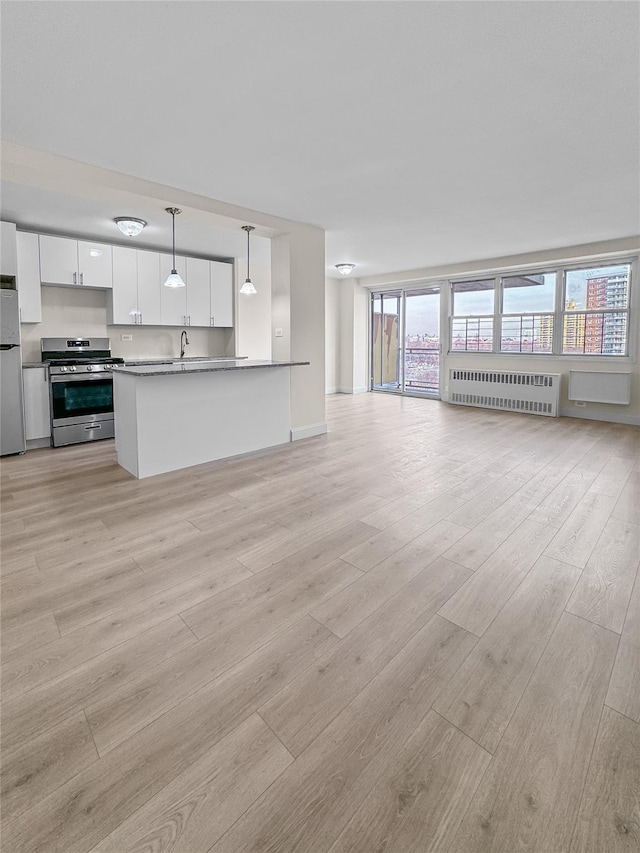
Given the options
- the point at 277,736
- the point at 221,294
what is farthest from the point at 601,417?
the point at 277,736

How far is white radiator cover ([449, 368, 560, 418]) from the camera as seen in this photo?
674 cm

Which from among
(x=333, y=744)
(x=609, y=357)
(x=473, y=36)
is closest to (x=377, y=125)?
(x=473, y=36)

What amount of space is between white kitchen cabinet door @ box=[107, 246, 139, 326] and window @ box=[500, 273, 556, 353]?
6.07 meters

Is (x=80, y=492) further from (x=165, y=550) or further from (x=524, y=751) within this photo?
(x=524, y=751)

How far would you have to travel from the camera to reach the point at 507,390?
7258 mm

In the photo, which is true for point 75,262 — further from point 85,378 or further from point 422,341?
point 422,341

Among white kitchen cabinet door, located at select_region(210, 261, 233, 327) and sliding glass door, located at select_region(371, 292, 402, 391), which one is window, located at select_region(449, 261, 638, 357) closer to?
sliding glass door, located at select_region(371, 292, 402, 391)

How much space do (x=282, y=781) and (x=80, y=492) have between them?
3.03 m

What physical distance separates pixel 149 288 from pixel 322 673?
5.86 metres

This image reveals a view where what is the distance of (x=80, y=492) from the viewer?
3516mm

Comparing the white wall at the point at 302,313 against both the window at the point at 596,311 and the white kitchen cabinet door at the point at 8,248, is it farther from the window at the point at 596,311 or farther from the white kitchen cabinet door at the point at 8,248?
the window at the point at 596,311

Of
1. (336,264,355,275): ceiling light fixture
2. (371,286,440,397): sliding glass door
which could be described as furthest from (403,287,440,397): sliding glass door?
(336,264,355,275): ceiling light fixture

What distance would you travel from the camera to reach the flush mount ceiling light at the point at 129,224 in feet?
15.3

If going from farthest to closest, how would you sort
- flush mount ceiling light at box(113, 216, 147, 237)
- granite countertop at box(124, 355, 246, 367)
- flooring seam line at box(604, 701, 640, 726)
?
granite countertop at box(124, 355, 246, 367) → flush mount ceiling light at box(113, 216, 147, 237) → flooring seam line at box(604, 701, 640, 726)
